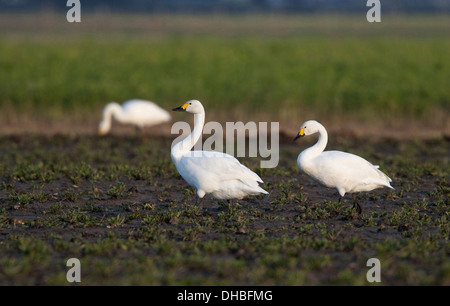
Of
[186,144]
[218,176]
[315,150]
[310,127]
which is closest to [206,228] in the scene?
[218,176]

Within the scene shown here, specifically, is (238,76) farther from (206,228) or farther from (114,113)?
(206,228)

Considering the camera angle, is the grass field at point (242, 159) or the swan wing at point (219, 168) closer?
the grass field at point (242, 159)

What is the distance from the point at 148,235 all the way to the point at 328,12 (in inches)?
2981

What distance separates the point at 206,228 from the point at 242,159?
5187 millimetres

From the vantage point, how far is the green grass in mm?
18906

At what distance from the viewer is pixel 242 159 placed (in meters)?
12.8

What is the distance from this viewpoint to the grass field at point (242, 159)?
20.7 ft

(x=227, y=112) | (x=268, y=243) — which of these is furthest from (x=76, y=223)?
(x=227, y=112)

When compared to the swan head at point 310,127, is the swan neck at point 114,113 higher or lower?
higher

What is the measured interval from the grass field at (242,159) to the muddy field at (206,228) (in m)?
0.02

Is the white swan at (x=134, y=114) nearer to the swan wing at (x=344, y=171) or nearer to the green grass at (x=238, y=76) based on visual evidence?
the green grass at (x=238, y=76)

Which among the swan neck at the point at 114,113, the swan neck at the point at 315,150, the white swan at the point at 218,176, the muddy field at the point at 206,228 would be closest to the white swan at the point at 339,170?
the swan neck at the point at 315,150

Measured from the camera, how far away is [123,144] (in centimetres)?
1459

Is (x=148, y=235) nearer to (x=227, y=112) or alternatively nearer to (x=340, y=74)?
(x=227, y=112)
